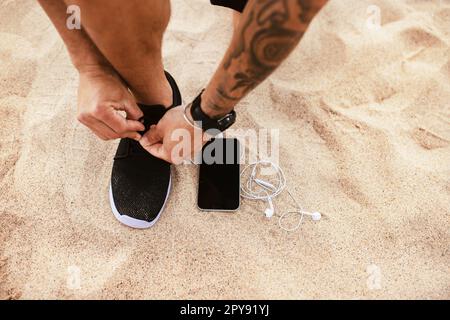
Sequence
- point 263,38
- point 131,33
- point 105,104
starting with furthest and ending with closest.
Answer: point 105,104 < point 131,33 < point 263,38

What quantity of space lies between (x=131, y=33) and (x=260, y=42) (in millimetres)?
377

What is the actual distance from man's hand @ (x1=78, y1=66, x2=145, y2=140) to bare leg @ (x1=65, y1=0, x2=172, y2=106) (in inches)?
2.0

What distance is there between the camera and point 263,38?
661 millimetres

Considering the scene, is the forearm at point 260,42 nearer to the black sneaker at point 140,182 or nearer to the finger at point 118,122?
the finger at point 118,122

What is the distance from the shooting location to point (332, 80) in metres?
1.50

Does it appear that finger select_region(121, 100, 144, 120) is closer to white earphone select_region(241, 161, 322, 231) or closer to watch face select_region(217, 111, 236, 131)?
watch face select_region(217, 111, 236, 131)

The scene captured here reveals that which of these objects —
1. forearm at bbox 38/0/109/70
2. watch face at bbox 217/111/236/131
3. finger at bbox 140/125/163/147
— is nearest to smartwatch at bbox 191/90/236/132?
watch face at bbox 217/111/236/131

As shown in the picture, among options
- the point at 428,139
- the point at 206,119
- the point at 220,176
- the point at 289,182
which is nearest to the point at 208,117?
the point at 206,119

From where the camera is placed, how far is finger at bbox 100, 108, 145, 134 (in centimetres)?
97

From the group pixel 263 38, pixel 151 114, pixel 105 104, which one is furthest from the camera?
pixel 151 114

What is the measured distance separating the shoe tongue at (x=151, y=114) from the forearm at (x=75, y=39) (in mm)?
205

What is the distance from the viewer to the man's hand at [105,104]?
3.17 ft

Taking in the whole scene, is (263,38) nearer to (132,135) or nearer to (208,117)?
(208,117)

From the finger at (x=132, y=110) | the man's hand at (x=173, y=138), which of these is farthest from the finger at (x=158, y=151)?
the finger at (x=132, y=110)
